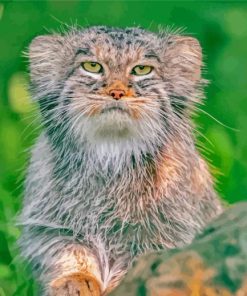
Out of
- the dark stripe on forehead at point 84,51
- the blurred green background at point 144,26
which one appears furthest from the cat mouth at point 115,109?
the blurred green background at point 144,26

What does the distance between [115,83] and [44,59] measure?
248 mm

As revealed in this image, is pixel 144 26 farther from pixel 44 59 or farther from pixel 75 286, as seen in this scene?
pixel 75 286

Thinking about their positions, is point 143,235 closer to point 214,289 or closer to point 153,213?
point 153,213

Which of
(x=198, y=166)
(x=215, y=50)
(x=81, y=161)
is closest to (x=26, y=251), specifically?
(x=81, y=161)

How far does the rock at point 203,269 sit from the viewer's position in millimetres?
1801

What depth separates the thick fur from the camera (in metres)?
2.18

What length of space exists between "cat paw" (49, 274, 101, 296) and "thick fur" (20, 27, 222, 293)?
5 cm

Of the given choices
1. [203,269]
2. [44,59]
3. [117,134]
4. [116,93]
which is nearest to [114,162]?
[117,134]

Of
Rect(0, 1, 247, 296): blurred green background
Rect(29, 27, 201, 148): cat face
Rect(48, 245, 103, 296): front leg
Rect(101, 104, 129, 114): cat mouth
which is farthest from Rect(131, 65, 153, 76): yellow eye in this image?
Rect(48, 245, 103, 296): front leg

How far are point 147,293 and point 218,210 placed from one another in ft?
1.78

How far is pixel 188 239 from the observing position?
89.0 inches

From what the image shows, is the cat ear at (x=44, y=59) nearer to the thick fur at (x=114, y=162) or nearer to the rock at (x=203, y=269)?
the thick fur at (x=114, y=162)

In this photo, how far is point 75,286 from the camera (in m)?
2.14

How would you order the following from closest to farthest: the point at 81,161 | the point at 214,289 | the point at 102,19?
the point at 214,289
the point at 81,161
the point at 102,19
